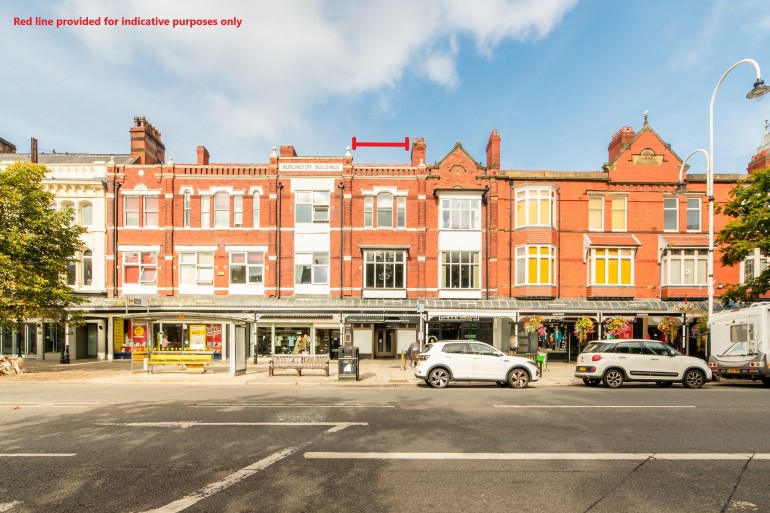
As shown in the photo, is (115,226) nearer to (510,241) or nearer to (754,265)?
(510,241)

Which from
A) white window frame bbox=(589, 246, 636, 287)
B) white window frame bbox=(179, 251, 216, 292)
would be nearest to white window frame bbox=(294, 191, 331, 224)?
white window frame bbox=(179, 251, 216, 292)

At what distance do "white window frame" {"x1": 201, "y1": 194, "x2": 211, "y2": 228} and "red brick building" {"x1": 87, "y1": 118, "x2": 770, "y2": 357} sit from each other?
8 centimetres

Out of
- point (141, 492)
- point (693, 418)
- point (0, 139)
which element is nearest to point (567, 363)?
point (693, 418)

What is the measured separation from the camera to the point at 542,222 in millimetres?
26172

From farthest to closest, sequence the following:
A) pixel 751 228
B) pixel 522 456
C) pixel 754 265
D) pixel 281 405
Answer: pixel 754 265 → pixel 751 228 → pixel 281 405 → pixel 522 456

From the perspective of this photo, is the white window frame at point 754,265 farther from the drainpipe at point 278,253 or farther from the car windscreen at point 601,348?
the drainpipe at point 278,253

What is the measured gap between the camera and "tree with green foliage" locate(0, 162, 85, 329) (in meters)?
19.0

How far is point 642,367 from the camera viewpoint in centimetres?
1598

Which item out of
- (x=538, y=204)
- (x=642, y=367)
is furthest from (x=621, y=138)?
(x=642, y=367)

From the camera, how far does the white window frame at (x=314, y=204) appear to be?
26.8m

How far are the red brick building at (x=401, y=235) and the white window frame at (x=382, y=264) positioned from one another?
59mm

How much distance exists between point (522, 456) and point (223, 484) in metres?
4.48

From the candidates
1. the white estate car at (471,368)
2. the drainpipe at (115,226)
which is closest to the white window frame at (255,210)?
the drainpipe at (115,226)

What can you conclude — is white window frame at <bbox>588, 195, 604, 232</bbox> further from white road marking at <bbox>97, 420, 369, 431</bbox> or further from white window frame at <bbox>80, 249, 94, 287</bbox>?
white window frame at <bbox>80, 249, 94, 287</bbox>
